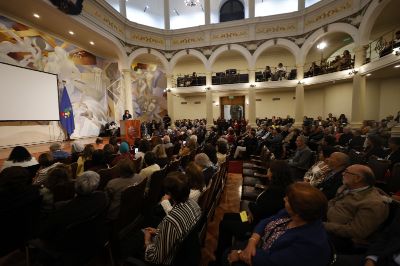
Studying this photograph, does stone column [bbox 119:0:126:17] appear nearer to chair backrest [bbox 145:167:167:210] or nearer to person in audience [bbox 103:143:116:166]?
person in audience [bbox 103:143:116:166]

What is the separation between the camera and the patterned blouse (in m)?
1.33

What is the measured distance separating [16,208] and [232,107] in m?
14.8

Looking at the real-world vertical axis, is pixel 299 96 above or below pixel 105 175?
above

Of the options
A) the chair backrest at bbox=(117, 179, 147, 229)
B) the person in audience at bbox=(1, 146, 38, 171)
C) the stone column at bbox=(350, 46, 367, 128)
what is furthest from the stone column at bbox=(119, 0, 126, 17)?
the chair backrest at bbox=(117, 179, 147, 229)

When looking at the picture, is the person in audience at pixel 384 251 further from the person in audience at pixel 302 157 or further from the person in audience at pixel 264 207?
the person in audience at pixel 302 157

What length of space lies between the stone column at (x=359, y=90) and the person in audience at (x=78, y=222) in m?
11.0

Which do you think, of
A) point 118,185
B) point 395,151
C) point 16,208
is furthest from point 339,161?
point 16,208

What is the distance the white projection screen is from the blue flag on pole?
225 millimetres

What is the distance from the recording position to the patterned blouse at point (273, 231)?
4.35 feet

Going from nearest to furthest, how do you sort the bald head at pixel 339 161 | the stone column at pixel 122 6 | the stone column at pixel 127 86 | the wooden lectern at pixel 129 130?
the bald head at pixel 339 161
the wooden lectern at pixel 129 130
the stone column at pixel 122 6
the stone column at pixel 127 86

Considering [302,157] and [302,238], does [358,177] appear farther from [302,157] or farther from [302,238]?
[302,157]

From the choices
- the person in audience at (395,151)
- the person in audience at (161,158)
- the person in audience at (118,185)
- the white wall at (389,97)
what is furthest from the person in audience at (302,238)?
the white wall at (389,97)

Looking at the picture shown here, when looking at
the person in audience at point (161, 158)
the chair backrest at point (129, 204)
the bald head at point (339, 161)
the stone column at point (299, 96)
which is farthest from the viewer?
the stone column at point (299, 96)

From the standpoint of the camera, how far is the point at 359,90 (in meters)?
9.16
